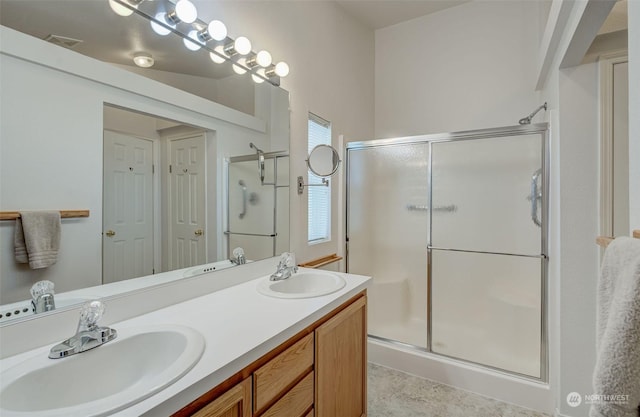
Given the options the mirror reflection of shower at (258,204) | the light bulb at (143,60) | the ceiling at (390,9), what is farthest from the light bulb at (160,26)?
the ceiling at (390,9)

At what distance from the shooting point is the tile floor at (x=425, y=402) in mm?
1718

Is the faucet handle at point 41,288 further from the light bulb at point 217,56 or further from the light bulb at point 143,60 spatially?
the light bulb at point 217,56

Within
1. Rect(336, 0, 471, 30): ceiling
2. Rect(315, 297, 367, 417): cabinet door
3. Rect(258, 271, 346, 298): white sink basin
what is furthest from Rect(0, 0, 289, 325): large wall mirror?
Rect(336, 0, 471, 30): ceiling

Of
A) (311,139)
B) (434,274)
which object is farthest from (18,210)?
(434,274)

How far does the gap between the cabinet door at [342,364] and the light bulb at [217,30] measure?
1.46 meters

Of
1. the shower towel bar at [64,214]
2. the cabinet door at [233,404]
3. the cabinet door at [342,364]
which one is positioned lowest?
the cabinet door at [342,364]

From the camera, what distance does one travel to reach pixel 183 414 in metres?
Answer: 0.67

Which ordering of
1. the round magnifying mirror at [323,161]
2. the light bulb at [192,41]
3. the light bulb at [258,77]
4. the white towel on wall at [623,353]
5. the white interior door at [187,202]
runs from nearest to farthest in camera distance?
1. the white towel on wall at [623,353]
2. the white interior door at [187,202]
3. the light bulb at [192,41]
4. the light bulb at [258,77]
5. the round magnifying mirror at [323,161]

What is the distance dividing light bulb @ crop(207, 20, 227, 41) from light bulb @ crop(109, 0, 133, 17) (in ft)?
1.16

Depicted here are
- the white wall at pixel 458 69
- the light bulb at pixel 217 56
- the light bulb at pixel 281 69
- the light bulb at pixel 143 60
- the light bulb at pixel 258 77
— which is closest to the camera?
the light bulb at pixel 143 60

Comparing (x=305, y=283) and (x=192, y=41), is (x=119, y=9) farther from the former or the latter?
(x=305, y=283)

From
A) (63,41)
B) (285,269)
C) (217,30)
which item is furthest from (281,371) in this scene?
(217,30)

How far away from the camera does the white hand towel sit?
0.85 m

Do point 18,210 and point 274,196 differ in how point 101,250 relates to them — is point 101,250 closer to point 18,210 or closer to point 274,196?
point 18,210
